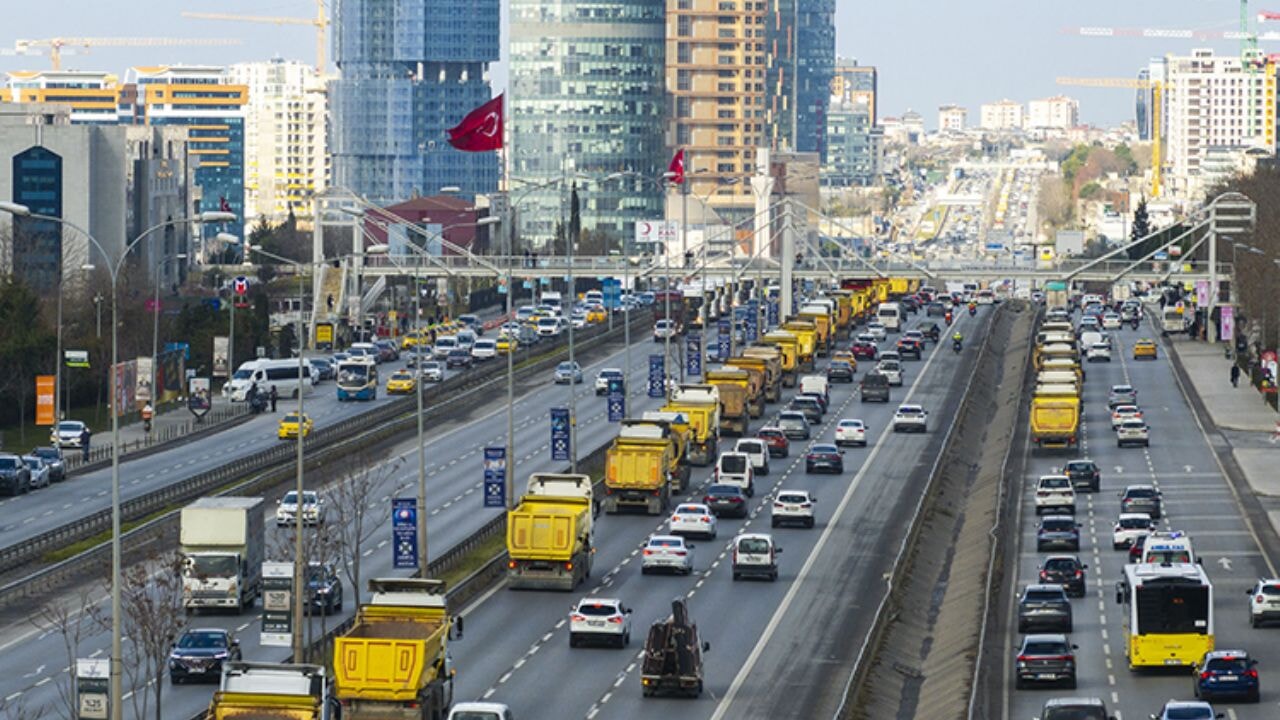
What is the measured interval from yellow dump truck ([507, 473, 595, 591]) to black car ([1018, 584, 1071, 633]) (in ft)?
40.8

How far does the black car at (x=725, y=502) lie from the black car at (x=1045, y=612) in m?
23.3

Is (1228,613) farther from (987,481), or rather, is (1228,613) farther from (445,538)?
(987,481)

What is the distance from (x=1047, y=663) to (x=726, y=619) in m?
12.6

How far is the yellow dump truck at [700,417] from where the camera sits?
4136 inches

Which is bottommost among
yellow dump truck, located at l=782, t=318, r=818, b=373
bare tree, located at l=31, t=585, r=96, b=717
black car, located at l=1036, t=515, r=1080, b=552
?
bare tree, located at l=31, t=585, r=96, b=717

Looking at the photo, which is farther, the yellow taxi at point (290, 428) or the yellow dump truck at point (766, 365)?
the yellow dump truck at point (766, 365)

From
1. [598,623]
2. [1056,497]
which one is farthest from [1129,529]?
[598,623]

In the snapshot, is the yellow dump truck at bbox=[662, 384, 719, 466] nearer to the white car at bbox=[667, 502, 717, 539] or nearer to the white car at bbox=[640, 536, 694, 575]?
the white car at bbox=[667, 502, 717, 539]

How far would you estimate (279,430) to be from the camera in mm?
118938

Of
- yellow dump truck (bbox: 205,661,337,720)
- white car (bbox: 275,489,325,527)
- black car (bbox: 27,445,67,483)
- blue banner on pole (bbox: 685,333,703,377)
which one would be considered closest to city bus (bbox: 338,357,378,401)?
blue banner on pole (bbox: 685,333,703,377)

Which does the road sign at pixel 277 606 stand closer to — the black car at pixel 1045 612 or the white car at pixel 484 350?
the black car at pixel 1045 612

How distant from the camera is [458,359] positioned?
15350 centimetres

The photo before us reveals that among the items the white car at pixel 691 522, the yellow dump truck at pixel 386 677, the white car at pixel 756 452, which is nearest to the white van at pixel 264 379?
the white car at pixel 756 452

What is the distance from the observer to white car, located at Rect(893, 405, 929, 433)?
393 feet
